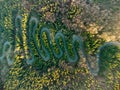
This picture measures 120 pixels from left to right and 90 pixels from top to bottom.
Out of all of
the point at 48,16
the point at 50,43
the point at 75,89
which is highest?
the point at 48,16

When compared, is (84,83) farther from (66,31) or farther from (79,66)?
(66,31)

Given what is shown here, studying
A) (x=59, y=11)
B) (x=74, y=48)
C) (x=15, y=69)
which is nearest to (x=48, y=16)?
(x=59, y=11)

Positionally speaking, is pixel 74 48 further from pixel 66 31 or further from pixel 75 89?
pixel 75 89

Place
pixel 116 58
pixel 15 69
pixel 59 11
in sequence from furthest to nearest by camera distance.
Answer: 1. pixel 15 69
2. pixel 59 11
3. pixel 116 58

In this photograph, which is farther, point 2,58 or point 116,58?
point 2,58

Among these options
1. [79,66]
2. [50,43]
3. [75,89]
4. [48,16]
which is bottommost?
[75,89]

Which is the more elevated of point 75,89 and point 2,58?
point 2,58

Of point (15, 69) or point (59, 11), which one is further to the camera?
point (15, 69)

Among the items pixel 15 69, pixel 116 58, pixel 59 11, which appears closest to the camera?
pixel 116 58

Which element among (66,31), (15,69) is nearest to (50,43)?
(66,31)
